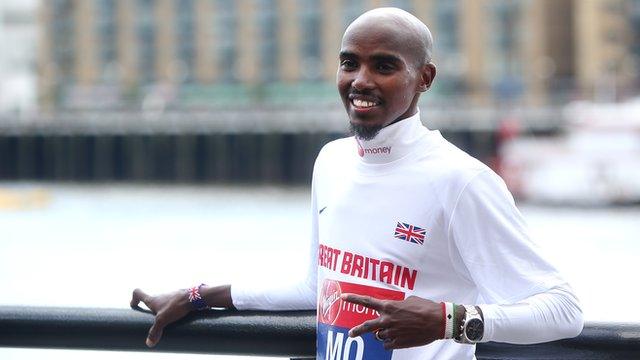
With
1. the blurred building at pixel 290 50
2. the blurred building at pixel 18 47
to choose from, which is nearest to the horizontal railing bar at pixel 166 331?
the blurred building at pixel 290 50

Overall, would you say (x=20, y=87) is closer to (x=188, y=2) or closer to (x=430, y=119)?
(x=188, y=2)

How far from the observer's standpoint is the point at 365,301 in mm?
2268

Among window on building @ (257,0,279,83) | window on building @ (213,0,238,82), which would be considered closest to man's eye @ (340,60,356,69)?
window on building @ (257,0,279,83)

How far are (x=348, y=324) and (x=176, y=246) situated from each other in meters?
25.4

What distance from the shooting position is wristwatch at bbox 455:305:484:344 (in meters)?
2.22

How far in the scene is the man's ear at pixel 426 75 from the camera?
8.31 ft

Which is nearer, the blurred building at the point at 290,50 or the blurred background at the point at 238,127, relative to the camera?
the blurred background at the point at 238,127

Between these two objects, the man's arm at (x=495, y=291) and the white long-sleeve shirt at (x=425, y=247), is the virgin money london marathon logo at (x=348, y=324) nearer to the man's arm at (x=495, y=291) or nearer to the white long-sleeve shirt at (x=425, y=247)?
the white long-sleeve shirt at (x=425, y=247)

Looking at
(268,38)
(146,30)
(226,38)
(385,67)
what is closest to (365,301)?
(385,67)

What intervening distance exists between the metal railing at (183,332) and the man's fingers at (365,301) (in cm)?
40

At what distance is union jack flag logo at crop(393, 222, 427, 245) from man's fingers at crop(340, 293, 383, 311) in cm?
21

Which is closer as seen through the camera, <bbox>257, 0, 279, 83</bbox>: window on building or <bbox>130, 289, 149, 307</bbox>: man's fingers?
<bbox>130, 289, 149, 307</bbox>: man's fingers

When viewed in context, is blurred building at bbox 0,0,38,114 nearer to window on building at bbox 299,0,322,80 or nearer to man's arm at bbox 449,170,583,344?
window on building at bbox 299,0,322,80

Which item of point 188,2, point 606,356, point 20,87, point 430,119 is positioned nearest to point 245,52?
point 188,2
